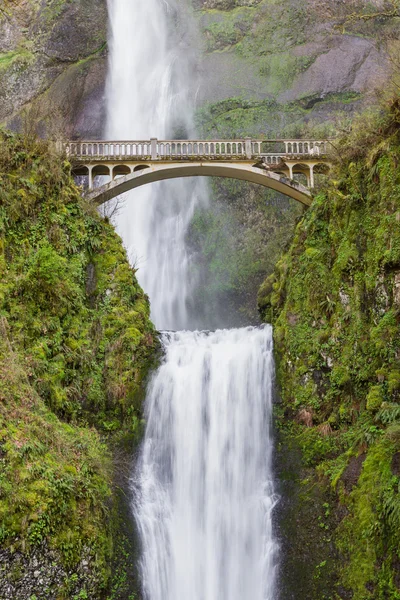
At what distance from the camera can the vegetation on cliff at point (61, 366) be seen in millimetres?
11625

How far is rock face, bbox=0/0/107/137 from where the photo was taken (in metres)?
31.5

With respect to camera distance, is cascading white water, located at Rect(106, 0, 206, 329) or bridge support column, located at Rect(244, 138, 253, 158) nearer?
bridge support column, located at Rect(244, 138, 253, 158)

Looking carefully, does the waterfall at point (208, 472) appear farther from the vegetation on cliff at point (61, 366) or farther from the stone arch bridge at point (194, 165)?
the stone arch bridge at point (194, 165)

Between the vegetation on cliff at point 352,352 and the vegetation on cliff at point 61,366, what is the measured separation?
452 cm

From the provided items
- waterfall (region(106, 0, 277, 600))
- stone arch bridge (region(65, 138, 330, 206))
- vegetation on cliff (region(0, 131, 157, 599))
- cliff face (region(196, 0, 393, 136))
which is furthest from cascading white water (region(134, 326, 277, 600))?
cliff face (region(196, 0, 393, 136))

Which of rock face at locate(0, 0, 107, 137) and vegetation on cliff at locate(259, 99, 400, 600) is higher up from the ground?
rock face at locate(0, 0, 107, 137)

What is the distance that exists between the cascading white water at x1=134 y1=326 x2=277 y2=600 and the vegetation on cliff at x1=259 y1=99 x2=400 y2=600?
3.31 feet

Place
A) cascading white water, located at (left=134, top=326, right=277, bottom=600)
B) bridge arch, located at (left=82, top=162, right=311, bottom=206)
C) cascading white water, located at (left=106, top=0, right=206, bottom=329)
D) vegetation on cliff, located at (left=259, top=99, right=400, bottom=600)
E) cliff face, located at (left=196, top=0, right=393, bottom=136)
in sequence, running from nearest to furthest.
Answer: vegetation on cliff, located at (left=259, top=99, right=400, bottom=600)
cascading white water, located at (left=134, top=326, right=277, bottom=600)
bridge arch, located at (left=82, top=162, right=311, bottom=206)
cascading white water, located at (left=106, top=0, right=206, bottom=329)
cliff face, located at (left=196, top=0, right=393, bottom=136)

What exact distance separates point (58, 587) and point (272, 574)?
A: 4524 mm

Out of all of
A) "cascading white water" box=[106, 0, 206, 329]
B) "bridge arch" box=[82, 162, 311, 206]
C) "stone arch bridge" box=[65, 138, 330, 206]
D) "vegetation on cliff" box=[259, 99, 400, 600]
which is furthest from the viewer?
"cascading white water" box=[106, 0, 206, 329]

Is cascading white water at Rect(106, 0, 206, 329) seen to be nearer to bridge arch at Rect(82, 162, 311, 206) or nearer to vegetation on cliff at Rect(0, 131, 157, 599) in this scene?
bridge arch at Rect(82, 162, 311, 206)

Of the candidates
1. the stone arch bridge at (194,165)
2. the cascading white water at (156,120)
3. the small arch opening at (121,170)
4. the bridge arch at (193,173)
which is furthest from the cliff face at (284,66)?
the small arch opening at (121,170)

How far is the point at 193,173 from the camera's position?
2117 cm

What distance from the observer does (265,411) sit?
15.9 m
